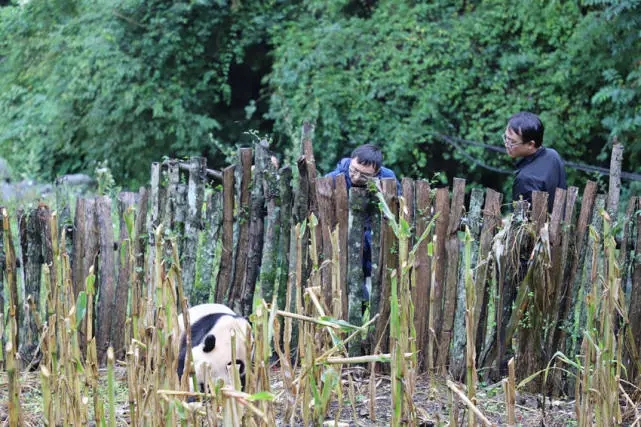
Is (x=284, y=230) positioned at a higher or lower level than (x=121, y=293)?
higher

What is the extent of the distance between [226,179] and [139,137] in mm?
6584

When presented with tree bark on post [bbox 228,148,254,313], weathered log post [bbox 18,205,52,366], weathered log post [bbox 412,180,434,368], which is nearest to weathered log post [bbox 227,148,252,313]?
tree bark on post [bbox 228,148,254,313]

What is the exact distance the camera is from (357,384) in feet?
13.5

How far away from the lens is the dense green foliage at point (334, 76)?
9242 millimetres

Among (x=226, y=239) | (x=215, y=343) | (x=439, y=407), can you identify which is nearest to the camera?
(x=439, y=407)

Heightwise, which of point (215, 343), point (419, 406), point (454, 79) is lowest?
point (419, 406)

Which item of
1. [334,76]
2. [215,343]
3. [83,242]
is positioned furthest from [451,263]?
[334,76]

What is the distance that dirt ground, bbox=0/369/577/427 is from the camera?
3.66 meters

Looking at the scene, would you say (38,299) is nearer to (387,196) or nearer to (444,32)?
(387,196)

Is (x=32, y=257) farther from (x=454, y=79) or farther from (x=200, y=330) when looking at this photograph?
(x=454, y=79)

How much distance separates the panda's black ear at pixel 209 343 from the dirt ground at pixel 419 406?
1.03 feet

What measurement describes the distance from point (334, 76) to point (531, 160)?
5597 millimetres

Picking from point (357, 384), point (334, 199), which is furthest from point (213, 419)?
point (334, 199)

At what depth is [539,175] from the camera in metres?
4.43
